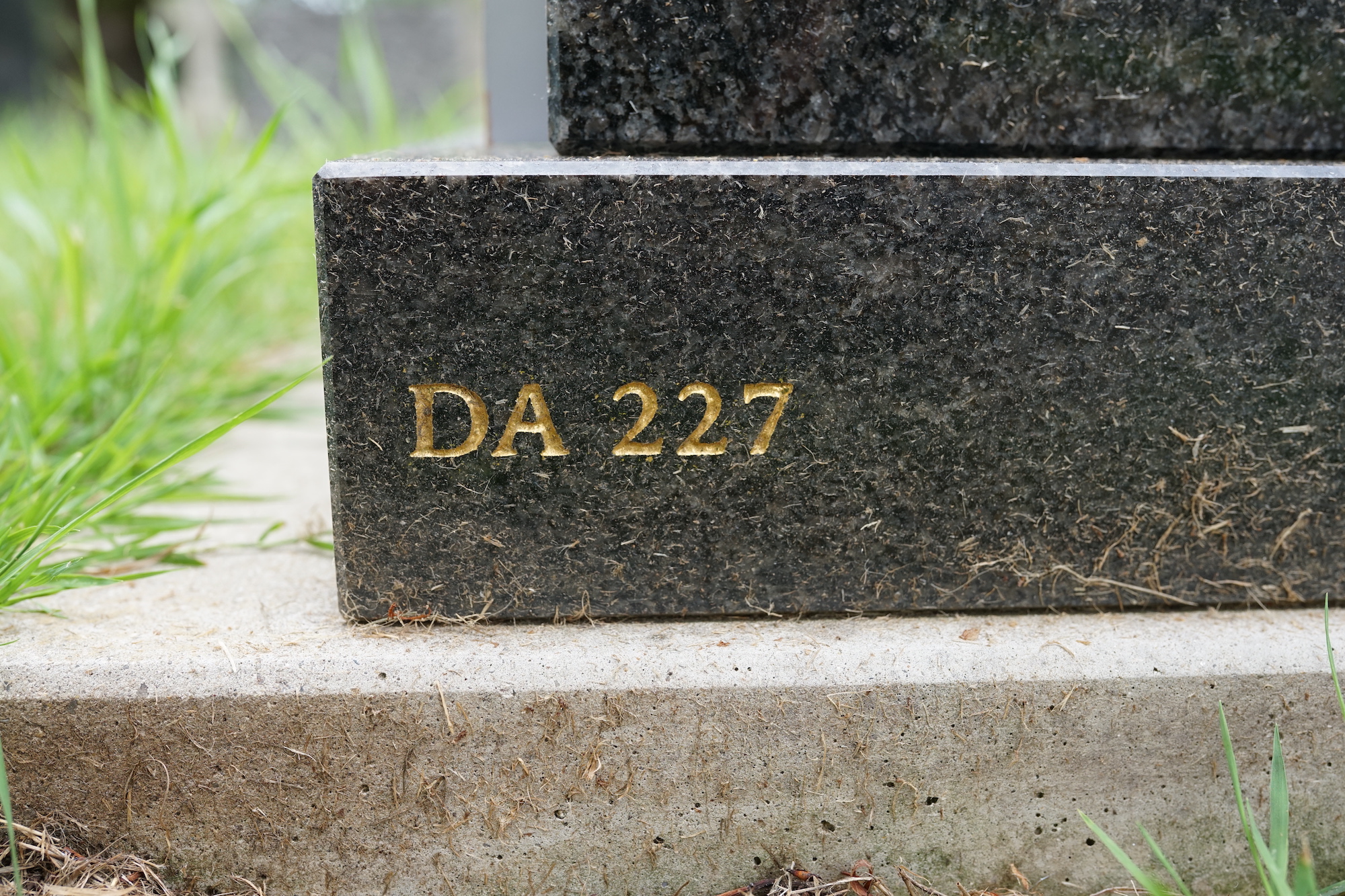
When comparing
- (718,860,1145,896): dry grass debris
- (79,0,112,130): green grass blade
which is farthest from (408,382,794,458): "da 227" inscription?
(79,0,112,130): green grass blade

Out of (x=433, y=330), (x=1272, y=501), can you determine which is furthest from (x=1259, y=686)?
(x=433, y=330)

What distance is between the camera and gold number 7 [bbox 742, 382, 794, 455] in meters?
0.95

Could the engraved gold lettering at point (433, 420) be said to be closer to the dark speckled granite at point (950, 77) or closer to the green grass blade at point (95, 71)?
the dark speckled granite at point (950, 77)

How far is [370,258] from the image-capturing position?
89 cm

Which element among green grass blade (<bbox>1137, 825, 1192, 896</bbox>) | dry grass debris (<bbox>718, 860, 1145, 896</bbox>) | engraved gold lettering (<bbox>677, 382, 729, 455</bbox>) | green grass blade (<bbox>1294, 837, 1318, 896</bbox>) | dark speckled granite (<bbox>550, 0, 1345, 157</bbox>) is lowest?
dry grass debris (<bbox>718, 860, 1145, 896</bbox>)

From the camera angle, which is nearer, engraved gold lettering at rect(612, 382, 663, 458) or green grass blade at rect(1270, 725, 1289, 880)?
green grass blade at rect(1270, 725, 1289, 880)

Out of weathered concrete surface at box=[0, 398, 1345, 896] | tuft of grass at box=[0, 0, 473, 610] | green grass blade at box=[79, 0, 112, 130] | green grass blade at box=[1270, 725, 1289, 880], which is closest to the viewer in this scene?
green grass blade at box=[1270, 725, 1289, 880]

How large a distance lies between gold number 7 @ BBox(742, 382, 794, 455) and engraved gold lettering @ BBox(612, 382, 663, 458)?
9 centimetres

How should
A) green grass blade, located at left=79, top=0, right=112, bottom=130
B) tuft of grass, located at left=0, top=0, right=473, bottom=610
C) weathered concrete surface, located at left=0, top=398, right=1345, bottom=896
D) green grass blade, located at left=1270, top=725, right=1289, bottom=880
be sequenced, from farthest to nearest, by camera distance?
1. green grass blade, located at left=79, top=0, right=112, bottom=130
2. tuft of grass, located at left=0, top=0, right=473, bottom=610
3. weathered concrete surface, located at left=0, top=398, right=1345, bottom=896
4. green grass blade, located at left=1270, top=725, right=1289, bottom=880

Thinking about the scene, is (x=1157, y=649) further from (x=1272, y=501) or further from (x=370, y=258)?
(x=370, y=258)

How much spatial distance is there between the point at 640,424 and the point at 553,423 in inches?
3.4

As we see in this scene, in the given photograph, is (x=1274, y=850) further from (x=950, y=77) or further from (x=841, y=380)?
(x=950, y=77)

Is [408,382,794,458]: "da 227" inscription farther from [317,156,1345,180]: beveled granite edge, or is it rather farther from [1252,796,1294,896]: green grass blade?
[1252,796,1294,896]: green grass blade

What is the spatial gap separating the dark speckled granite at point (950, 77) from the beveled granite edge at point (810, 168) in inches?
1.7
